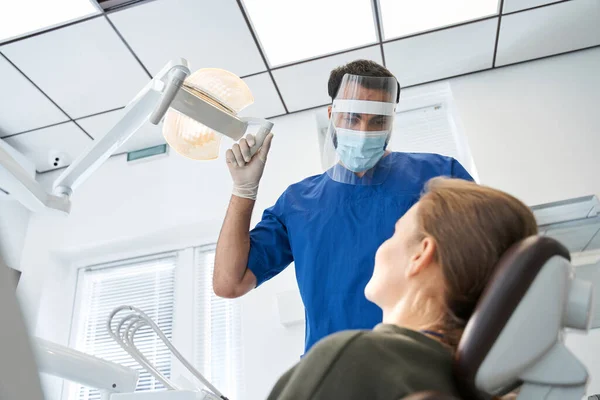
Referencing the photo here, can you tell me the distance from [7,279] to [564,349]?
621mm

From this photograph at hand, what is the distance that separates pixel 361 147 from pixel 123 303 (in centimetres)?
216

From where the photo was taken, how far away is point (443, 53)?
111 inches

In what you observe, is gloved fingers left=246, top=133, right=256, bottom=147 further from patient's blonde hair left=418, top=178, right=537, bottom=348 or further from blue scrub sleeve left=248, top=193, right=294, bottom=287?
patient's blonde hair left=418, top=178, right=537, bottom=348

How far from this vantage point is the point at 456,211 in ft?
2.69

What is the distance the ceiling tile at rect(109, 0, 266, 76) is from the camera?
2.45 metres

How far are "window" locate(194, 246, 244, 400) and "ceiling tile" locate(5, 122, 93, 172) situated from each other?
1.11m

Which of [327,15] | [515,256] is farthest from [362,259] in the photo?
[327,15]

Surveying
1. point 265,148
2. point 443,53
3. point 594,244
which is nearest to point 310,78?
point 443,53

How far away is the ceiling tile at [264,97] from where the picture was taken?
289cm

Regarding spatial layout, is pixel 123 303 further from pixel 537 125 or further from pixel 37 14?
pixel 537 125

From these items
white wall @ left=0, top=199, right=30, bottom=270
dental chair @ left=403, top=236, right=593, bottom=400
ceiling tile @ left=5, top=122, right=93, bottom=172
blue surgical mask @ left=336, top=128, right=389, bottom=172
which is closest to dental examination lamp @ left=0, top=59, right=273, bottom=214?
blue surgical mask @ left=336, top=128, right=389, bottom=172

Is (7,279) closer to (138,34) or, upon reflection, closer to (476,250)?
(476,250)

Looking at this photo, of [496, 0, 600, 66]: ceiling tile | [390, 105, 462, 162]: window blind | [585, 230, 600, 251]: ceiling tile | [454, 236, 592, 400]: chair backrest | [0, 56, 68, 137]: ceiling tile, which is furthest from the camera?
[390, 105, 462, 162]: window blind

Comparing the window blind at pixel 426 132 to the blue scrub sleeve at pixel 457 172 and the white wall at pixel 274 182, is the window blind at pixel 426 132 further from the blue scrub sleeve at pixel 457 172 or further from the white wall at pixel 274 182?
the blue scrub sleeve at pixel 457 172
